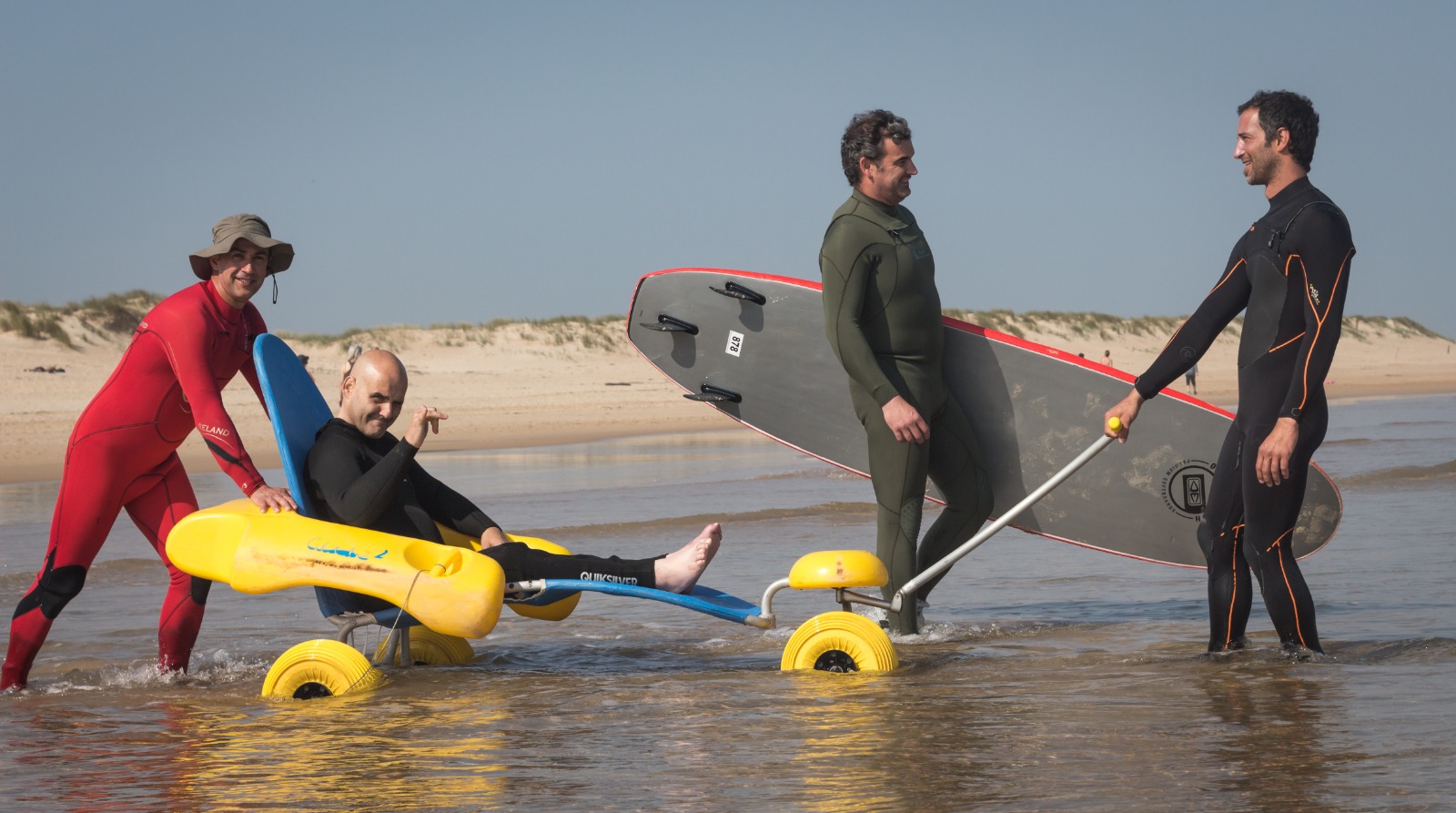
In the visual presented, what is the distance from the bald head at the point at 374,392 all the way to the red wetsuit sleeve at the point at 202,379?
0.36 m

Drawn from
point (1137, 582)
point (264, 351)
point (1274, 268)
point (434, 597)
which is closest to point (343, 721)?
point (434, 597)

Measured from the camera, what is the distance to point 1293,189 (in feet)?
14.0

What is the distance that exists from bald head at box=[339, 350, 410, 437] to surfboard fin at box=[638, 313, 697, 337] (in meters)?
1.85

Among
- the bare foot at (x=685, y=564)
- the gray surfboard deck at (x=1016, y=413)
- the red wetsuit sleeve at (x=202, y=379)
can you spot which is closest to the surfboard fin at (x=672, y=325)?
the gray surfboard deck at (x=1016, y=413)

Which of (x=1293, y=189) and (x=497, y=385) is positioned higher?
(x=1293, y=189)

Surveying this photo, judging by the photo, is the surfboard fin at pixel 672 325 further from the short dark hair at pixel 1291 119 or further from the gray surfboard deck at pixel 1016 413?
the short dark hair at pixel 1291 119

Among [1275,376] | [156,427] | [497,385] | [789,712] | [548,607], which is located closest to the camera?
[789,712]

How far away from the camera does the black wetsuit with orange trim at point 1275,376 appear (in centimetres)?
408

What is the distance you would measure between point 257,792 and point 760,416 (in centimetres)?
324

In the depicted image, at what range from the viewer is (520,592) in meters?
4.49

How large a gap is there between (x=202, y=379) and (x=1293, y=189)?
3.38 meters

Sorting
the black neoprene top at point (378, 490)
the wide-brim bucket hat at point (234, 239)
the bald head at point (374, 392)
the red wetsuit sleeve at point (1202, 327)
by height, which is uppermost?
the wide-brim bucket hat at point (234, 239)

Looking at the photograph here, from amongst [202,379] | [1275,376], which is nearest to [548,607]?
[202,379]

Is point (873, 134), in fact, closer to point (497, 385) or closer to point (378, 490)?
point (378, 490)
